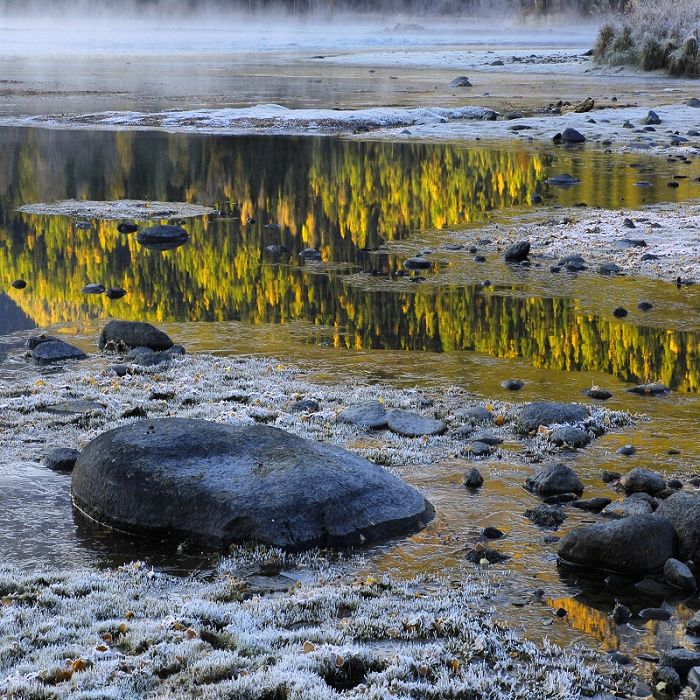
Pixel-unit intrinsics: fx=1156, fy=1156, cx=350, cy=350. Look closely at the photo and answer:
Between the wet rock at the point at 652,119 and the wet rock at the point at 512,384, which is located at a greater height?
the wet rock at the point at 652,119

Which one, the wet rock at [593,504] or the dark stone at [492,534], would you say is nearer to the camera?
the dark stone at [492,534]

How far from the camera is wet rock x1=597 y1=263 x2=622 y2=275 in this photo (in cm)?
1547

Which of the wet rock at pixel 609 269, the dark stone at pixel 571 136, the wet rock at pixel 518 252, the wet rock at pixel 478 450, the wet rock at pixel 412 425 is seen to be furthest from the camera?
the dark stone at pixel 571 136

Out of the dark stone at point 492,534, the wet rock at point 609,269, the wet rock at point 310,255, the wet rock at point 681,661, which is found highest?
the wet rock at point 609,269

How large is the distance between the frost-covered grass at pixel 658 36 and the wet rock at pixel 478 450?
138ft

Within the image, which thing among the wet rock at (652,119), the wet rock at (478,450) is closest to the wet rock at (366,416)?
the wet rock at (478,450)

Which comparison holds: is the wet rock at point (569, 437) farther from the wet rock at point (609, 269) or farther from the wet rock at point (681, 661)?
the wet rock at point (609, 269)

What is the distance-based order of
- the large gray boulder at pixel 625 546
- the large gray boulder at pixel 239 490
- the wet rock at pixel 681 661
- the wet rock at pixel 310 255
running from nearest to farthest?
1. the wet rock at pixel 681 661
2. the large gray boulder at pixel 625 546
3. the large gray boulder at pixel 239 490
4. the wet rock at pixel 310 255

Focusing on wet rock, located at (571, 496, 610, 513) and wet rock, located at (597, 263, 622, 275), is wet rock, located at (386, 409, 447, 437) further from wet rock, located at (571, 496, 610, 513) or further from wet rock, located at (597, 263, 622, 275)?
wet rock, located at (597, 263, 622, 275)

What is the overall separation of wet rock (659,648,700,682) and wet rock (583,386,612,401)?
479cm

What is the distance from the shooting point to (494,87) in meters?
51.7

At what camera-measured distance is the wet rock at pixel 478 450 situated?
8992mm

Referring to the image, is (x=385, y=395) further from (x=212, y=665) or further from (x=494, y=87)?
(x=494, y=87)

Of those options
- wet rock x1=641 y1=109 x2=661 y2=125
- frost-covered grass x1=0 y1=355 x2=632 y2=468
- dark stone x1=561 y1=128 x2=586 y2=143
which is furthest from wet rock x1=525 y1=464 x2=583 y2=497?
wet rock x1=641 y1=109 x2=661 y2=125
